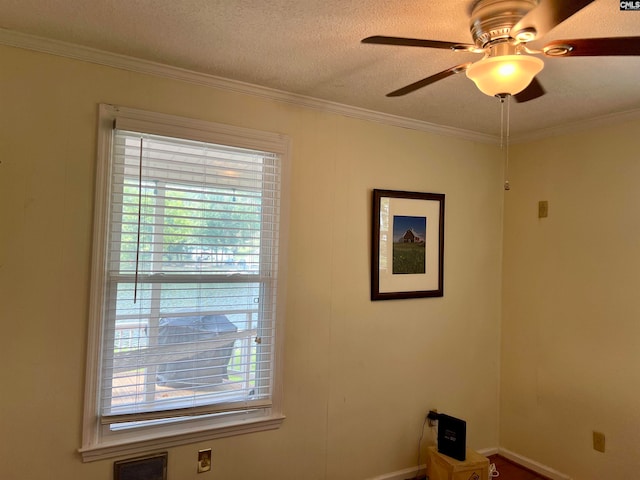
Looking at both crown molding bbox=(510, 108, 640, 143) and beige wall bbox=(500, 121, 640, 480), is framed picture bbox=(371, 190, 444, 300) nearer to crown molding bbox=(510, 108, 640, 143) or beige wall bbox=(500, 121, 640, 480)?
beige wall bbox=(500, 121, 640, 480)

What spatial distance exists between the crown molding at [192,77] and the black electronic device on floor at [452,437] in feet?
6.38

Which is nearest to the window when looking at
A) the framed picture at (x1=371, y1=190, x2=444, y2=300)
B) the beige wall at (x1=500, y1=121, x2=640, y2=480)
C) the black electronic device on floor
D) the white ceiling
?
the white ceiling

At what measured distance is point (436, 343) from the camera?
3133 mm

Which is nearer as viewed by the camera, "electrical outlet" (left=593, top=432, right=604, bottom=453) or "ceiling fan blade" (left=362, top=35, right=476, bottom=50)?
"ceiling fan blade" (left=362, top=35, right=476, bottom=50)

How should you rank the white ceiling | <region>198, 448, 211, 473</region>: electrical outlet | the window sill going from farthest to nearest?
1. <region>198, 448, 211, 473</region>: electrical outlet
2. the window sill
3. the white ceiling

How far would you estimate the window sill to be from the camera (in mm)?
2061

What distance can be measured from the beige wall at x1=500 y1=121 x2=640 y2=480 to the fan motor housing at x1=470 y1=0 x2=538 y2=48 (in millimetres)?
1816

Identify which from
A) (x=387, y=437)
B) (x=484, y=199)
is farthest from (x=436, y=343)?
(x=484, y=199)

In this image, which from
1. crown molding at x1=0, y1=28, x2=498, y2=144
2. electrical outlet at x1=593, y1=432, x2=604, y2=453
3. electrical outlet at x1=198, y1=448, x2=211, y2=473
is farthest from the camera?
electrical outlet at x1=593, y1=432, x2=604, y2=453

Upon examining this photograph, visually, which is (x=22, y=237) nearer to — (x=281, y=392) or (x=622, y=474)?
(x=281, y=392)

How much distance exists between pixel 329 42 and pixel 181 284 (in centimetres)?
137

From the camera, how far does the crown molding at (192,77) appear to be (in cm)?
194

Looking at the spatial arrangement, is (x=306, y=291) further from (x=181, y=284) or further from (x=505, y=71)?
(x=505, y=71)

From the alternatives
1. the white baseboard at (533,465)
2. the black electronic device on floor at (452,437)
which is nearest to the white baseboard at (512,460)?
the white baseboard at (533,465)
